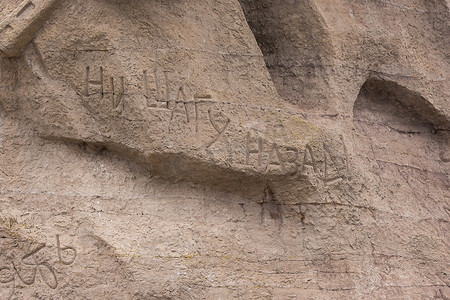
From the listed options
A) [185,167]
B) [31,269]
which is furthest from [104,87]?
[31,269]

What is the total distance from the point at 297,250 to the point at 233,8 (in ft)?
3.96

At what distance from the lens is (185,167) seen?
3637mm

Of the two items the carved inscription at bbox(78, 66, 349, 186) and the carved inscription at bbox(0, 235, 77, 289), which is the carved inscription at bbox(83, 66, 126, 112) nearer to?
the carved inscription at bbox(78, 66, 349, 186)

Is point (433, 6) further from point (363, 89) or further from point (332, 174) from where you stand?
point (332, 174)

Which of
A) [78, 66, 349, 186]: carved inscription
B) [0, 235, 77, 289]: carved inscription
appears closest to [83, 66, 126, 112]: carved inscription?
[78, 66, 349, 186]: carved inscription

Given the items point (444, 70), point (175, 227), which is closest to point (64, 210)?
point (175, 227)

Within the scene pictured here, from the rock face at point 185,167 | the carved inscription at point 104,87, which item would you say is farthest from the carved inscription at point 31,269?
the carved inscription at point 104,87

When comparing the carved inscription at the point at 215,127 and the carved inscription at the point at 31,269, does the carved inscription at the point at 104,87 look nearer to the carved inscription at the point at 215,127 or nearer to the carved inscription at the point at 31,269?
the carved inscription at the point at 215,127

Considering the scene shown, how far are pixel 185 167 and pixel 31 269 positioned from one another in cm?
82

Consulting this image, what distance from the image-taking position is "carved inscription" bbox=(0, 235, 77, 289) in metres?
3.44

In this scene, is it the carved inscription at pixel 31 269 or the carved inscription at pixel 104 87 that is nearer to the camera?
the carved inscription at pixel 31 269

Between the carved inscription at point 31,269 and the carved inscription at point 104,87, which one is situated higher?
the carved inscription at point 104,87

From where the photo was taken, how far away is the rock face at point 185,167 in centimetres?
350

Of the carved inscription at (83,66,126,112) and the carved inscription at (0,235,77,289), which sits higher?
the carved inscription at (83,66,126,112)
